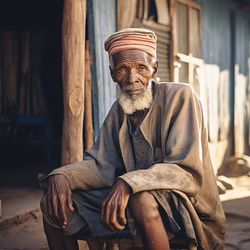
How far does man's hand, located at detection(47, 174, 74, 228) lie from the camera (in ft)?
8.54

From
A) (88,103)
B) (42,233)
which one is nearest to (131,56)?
(42,233)

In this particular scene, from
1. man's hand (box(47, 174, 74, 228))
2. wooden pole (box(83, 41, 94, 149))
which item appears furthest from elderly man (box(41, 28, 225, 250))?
wooden pole (box(83, 41, 94, 149))

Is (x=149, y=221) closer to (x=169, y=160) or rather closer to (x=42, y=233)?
(x=169, y=160)

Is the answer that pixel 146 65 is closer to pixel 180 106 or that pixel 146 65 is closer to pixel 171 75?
pixel 180 106

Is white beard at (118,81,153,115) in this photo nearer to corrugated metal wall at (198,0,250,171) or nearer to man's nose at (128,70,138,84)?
man's nose at (128,70,138,84)

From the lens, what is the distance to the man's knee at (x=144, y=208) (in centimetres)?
236

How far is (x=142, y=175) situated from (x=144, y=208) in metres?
0.17

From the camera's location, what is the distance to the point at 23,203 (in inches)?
219

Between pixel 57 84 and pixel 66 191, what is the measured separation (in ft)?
20.1

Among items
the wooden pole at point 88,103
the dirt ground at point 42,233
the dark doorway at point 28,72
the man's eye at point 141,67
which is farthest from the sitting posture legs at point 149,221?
the dark doorway at point 28,72

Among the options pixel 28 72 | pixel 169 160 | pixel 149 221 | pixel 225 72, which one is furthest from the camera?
pixel 225 72

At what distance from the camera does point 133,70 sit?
2795mm

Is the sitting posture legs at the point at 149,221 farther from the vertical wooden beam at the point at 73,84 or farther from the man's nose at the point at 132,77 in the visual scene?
the vertical wooden beam at the point at 73,84

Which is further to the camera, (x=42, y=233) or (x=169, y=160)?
(x=42, y=233)
